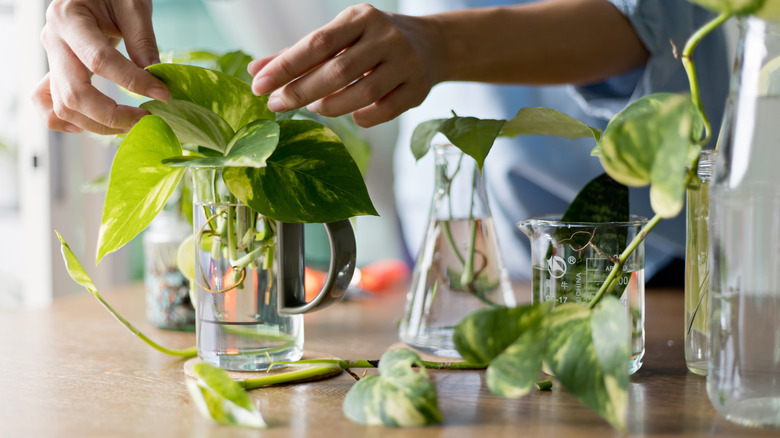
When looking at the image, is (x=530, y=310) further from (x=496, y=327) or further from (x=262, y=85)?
(x=262, y=85)

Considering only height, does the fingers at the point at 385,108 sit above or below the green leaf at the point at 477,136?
above

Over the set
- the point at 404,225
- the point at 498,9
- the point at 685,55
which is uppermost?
the point at 498,9

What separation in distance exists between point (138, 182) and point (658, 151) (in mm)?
316

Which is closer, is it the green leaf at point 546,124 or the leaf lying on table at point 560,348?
the leaf lying on table at point 560,348

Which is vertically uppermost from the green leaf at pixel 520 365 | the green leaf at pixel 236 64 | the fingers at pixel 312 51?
the green leaf at pixel 236 64

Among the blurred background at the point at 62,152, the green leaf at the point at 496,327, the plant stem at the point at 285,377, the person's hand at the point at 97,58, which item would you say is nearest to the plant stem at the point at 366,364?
the plant stem at the point at 285,377

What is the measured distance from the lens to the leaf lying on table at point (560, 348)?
13.3 inches

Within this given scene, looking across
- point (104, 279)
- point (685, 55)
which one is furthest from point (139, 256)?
point (685, 55)

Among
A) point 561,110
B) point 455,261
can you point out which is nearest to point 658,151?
point 455,261

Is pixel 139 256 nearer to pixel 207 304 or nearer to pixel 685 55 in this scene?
pixel 207 304

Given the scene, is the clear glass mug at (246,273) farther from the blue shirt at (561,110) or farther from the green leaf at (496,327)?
the blue shirt at (561,110)

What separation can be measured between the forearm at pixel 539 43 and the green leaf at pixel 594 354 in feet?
1.14

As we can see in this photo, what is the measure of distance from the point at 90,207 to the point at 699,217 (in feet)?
4.37

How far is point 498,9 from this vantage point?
74 cm
